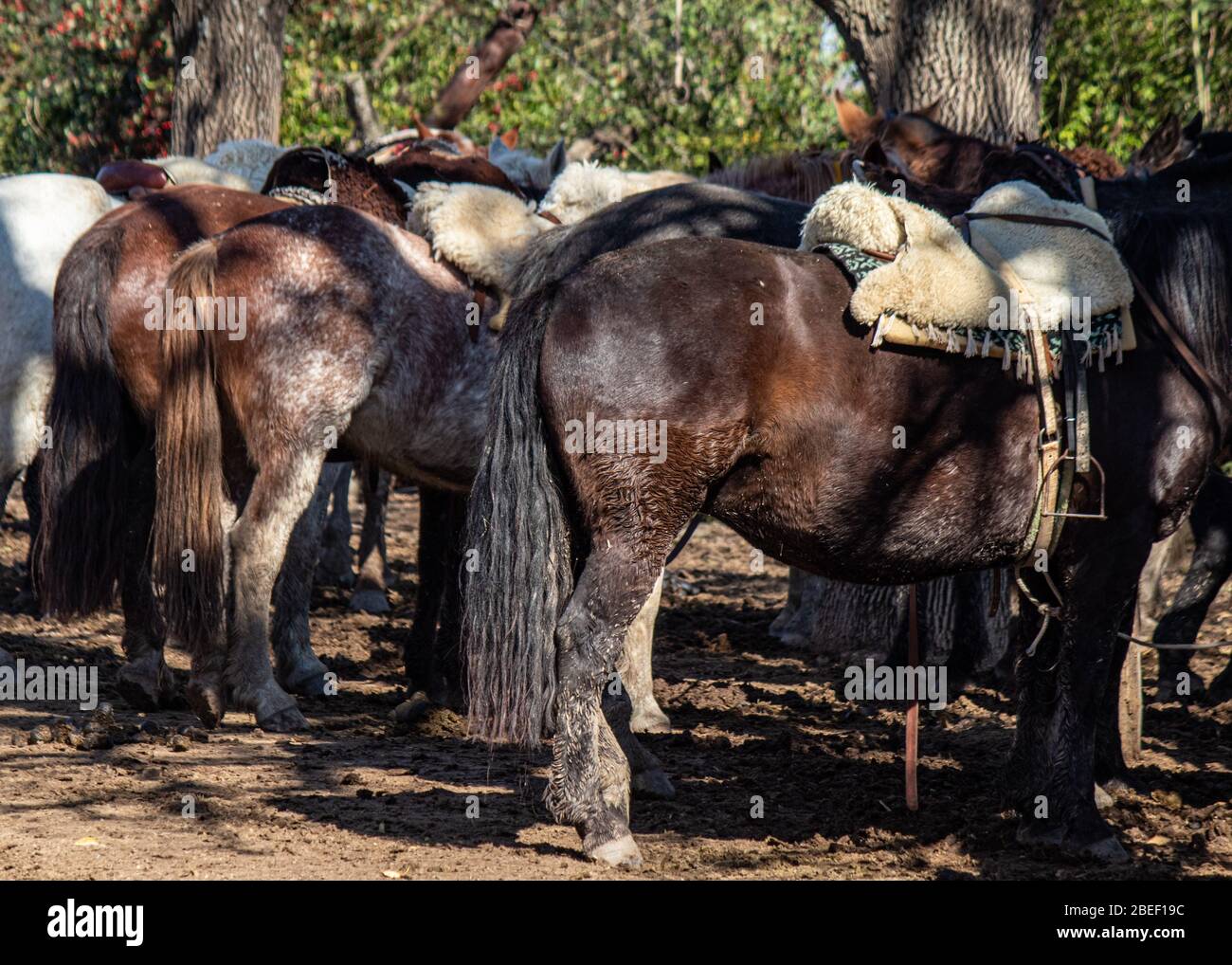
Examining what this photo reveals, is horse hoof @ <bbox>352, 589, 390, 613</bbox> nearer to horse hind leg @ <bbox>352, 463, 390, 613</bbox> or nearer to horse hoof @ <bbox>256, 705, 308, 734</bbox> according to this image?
horse hind leg @ <bbox>352, 463, 390, 613</bbox>

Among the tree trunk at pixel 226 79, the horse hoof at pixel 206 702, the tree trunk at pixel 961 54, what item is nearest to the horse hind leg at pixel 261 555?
the horse hoof at pixel 206 702

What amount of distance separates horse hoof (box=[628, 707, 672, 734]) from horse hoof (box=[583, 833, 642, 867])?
1.83 metres

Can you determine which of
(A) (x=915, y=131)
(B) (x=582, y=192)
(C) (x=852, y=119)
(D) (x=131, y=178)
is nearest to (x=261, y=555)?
(B) (x=582, y=192)

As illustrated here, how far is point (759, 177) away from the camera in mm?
7441

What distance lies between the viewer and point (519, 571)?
4293mm

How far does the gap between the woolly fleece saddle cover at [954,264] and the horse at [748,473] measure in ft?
0.41

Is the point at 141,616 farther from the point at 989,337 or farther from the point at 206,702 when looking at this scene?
the point at 989,337

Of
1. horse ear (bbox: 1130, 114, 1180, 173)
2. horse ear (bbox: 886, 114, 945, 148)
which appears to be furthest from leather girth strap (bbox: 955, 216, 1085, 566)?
horse ear (bbox: 1130, 114, 1180, 173)

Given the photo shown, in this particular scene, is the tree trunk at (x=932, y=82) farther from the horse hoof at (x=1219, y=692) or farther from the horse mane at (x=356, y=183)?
the horse mane at (x=356, y=183)

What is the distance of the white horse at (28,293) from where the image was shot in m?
→ 6.90

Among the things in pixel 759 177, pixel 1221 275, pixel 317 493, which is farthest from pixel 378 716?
pixel 1221 275

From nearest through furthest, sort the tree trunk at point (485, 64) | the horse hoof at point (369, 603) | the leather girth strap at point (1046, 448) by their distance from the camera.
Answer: the leather girth strap at point (1046, 448) < the horse hoof at point (369, 603) < the tree trunk at point (485, 64)
